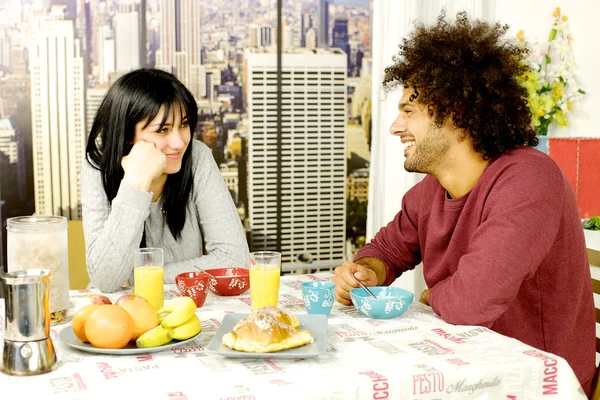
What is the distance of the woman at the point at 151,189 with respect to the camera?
179 cm

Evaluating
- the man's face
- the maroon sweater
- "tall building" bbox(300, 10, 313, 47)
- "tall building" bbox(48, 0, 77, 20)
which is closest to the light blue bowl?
the maroon sweater

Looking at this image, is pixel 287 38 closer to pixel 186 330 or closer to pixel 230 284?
pixel 230 284

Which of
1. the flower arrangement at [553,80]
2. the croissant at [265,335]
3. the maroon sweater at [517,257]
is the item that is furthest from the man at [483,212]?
the flower arrangement at [553,80]

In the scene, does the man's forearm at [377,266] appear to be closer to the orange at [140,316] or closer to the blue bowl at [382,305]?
the blue bowl at [382,305]

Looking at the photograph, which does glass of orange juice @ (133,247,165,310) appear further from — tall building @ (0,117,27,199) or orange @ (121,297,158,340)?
tall building @ (0,117,27,199)

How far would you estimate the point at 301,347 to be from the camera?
1.20m

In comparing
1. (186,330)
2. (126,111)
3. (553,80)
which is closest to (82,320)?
(186,330)

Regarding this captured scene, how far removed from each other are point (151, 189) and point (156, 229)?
0.39 feet

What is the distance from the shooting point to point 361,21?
454 cm

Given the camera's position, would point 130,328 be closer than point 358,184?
Yes

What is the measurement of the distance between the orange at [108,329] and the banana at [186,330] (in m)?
0.07

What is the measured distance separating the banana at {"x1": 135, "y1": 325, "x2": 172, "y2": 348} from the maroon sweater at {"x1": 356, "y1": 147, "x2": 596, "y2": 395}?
21.9 inches

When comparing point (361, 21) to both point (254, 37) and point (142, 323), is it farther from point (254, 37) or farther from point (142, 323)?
point (142, 323)

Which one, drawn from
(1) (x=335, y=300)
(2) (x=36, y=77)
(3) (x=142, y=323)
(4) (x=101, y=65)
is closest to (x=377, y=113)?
(4) (x=101, y=65)
